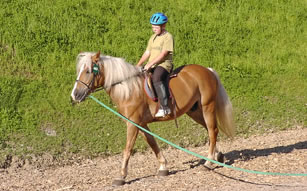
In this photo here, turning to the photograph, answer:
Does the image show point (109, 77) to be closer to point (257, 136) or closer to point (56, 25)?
point (257, 136)

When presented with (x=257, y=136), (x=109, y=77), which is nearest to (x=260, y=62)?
(x=257, y=136)

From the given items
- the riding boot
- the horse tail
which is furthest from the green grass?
the riding boot

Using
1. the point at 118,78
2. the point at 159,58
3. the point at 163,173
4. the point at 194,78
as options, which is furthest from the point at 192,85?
the point at 163,173

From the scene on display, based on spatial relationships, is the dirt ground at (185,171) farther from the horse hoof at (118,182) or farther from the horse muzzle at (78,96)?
the horse muzzle at (78,96)

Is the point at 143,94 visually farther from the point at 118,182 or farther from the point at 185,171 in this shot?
the point at 185,171

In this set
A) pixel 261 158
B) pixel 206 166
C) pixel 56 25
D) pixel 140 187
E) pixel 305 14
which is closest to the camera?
pixel 140 187

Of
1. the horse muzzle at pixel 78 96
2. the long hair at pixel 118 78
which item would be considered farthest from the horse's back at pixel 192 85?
the horse muzzle at pixel 78 96

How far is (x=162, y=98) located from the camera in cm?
878

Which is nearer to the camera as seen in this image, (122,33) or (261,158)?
(261,158)

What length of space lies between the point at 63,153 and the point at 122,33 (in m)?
6.39

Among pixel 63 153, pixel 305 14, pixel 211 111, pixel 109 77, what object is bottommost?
pixel 63 153

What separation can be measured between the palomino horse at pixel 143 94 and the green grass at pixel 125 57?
2631mm

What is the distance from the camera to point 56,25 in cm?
1611

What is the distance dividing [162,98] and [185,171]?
161 cm
